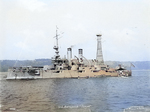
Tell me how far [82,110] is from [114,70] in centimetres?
2329

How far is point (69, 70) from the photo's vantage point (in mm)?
28766

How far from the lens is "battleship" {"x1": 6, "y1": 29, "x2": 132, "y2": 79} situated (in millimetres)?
27612

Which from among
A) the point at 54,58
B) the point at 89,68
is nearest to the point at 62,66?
the point at 54,58

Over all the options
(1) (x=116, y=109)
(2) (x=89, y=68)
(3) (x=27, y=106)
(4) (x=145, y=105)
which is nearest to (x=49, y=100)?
(3) (x=27, y=106)

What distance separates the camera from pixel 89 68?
29844 mm

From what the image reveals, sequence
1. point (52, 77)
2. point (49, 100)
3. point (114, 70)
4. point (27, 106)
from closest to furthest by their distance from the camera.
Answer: point (27, 106) < point (49, 100) < point (52, 77) < point (114, 70)

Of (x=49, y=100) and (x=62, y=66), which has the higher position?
(x=62, y=66)

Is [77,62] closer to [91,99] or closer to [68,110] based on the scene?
[91,99]

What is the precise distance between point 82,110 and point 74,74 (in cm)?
2003

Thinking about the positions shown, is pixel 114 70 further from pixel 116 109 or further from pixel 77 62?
pixel 116 109

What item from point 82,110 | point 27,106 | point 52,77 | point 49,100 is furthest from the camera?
point 52,77

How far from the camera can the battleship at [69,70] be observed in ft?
90.6

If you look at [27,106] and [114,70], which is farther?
[114,70]

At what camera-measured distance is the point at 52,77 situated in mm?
28188
